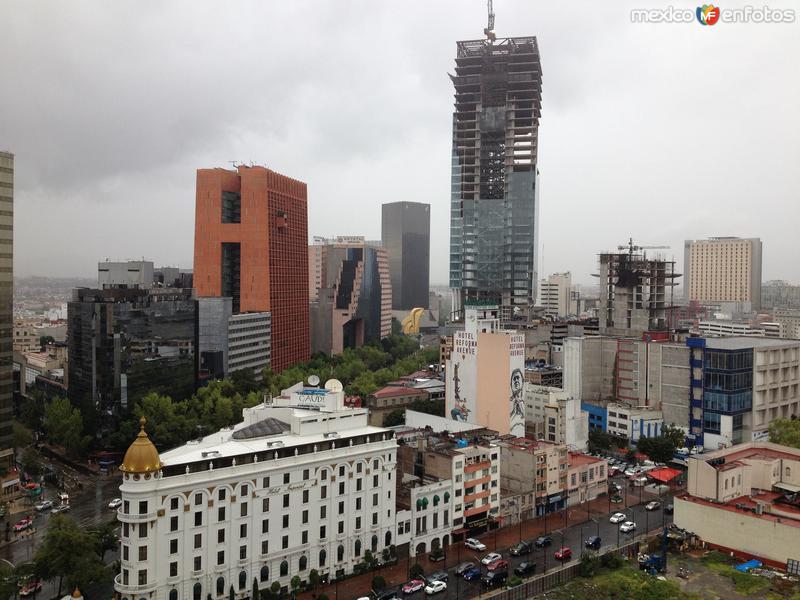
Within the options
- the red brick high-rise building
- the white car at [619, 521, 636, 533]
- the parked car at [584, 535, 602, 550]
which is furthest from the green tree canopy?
the red brick high-rise building

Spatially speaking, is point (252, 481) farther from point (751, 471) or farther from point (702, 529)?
point (751, 471)

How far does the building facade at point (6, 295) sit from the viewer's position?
67.9 m

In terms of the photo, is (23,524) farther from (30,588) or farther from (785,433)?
(785,433)

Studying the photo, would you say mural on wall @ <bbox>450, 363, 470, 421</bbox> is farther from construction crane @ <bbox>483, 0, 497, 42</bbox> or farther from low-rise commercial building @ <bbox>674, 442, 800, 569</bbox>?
construction crane @ <bbox>483, 0, 497, 42</bbox>

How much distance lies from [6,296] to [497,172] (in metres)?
139

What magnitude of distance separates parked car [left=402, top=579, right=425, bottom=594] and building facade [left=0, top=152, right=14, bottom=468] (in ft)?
145

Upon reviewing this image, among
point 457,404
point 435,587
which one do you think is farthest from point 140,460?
point 457,404

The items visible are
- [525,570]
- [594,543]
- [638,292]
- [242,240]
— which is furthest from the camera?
[242,240]

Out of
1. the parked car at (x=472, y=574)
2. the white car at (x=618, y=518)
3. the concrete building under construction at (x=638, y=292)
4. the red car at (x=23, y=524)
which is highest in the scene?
the concrete building under construction at (x=638, y=292)

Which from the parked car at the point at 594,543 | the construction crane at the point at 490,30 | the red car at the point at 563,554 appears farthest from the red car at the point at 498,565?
the construction crane at the point at 490,30

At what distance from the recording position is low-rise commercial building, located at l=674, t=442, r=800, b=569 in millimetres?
50156

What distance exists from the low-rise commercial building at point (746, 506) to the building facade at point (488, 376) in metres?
26.4

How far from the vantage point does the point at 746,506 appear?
54.0 m

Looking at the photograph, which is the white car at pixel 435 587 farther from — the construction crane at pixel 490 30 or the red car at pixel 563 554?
the construction crane at pixel 490 30
